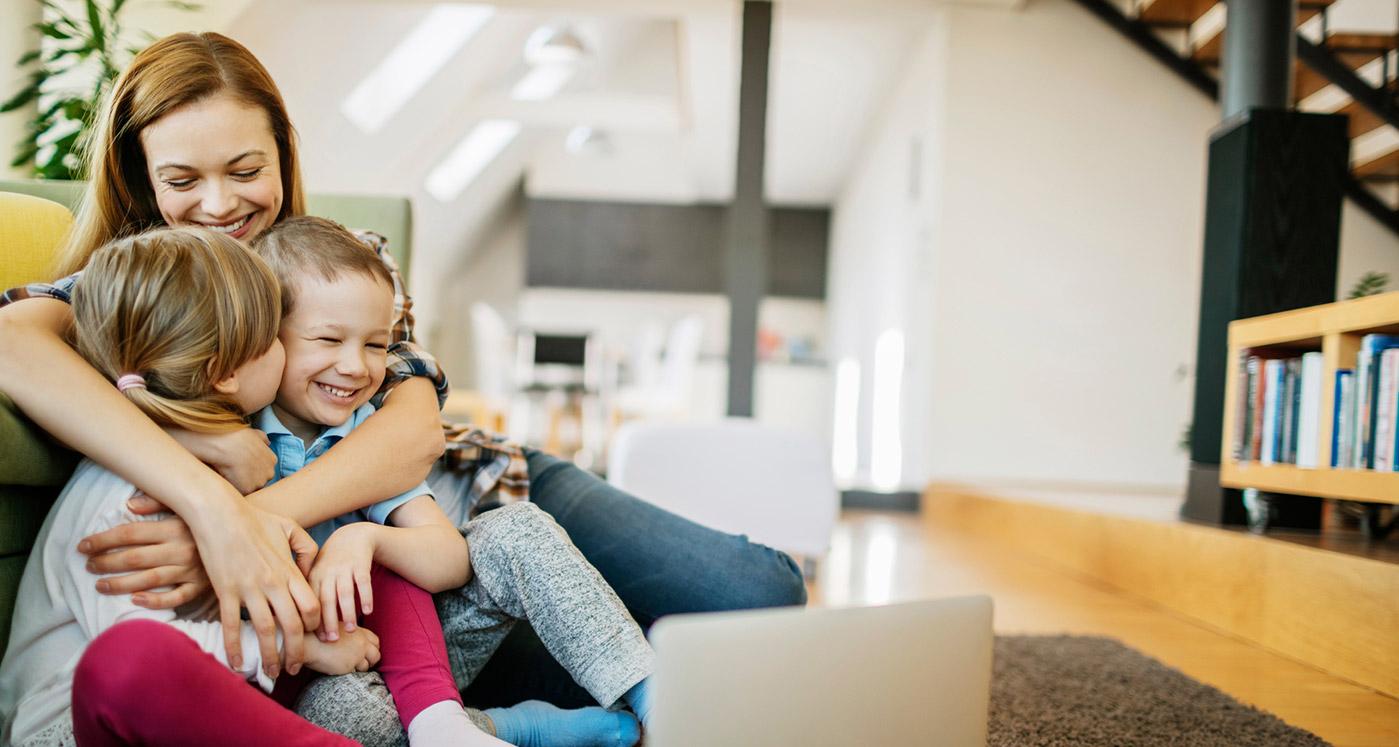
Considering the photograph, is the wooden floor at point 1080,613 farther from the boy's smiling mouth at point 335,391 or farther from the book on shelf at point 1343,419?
the boy's smiling mouth at point 335,391

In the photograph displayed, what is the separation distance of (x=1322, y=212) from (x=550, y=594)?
2151 millimetres

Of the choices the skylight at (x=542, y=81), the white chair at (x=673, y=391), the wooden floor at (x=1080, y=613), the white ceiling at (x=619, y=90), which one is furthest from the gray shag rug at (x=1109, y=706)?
the skylight at (x=542, y=81)

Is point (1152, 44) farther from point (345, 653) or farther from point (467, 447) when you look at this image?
point (345, 653)

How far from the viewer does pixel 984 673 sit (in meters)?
0.78

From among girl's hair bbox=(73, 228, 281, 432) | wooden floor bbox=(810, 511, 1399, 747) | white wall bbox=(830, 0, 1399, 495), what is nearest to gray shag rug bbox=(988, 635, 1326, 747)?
wooden floor bbox=(810, 511, 1399, 747)

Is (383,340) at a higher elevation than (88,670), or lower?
higher

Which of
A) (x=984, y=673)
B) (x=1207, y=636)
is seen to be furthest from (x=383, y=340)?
(x=1207, y=636)

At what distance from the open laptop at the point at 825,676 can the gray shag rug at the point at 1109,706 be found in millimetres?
596

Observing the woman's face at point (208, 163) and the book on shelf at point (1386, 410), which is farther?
the book on shelf at point (1386, 410)

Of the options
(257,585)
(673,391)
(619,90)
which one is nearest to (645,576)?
(257,585)

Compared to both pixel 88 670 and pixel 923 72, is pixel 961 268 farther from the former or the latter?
pixel 88 670

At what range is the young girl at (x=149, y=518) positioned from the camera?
28.4 inches

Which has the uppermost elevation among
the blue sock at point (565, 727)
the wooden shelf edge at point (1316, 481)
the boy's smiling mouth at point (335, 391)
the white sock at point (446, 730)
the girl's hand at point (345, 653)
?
the boy's smiling mouth at point (335, 391)

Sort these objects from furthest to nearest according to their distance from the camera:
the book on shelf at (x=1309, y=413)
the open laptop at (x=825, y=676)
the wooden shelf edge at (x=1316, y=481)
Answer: the book on shelf at (x=1309, y=413) → the wooden shelf edge at (x=1316, y=481) → the open laptop at (x=825, y=676)
